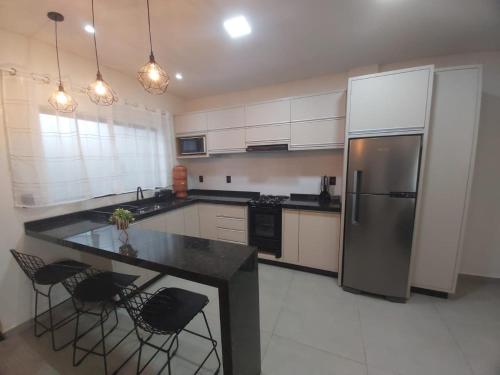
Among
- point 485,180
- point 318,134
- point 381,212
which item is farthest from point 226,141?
point 485,180

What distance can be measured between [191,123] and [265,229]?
2.05m

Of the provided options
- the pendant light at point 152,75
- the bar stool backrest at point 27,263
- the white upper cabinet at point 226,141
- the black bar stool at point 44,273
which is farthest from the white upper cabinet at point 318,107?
the bar stool backrest at point 27,263

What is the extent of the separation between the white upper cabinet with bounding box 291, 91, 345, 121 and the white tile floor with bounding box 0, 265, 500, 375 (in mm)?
2076

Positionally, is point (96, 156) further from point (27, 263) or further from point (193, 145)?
point (193, 145)

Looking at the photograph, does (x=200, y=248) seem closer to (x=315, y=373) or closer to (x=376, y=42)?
(x=315, y=373)

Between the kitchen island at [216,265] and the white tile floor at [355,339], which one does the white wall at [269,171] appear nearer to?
the white tile floor at [355,339]

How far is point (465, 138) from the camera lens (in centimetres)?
191

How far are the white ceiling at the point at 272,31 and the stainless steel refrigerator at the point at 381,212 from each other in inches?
37.0

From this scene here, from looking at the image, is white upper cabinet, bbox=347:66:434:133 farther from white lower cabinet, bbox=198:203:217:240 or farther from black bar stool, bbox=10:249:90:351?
black bar stool, bbox=10:249:90:351

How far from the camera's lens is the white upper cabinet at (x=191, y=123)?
129 inches

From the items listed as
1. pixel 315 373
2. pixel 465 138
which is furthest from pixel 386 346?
pixel 465 138

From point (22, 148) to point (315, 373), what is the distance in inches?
116

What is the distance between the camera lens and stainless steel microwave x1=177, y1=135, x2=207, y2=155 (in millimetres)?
3314

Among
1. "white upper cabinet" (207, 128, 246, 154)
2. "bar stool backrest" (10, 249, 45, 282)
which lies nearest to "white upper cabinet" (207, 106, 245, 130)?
"white upper cabinet" (207, 128, 246, 154)
